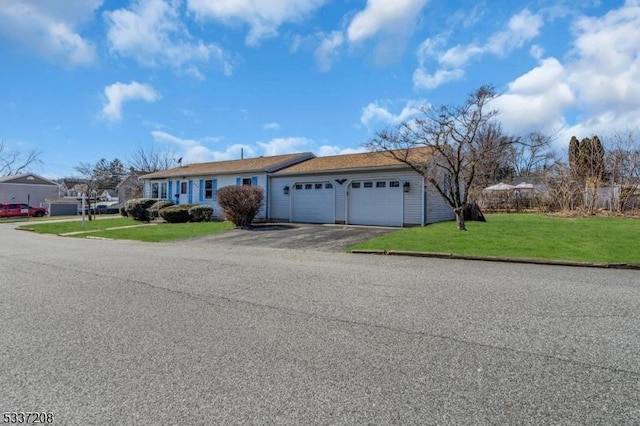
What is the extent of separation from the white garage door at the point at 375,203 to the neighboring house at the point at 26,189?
4938 centimetres

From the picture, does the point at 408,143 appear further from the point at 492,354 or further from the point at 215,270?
the point at 492,354

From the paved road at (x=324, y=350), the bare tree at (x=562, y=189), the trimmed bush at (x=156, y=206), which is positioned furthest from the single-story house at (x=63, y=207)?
the bare tree at (x=562, y=189)

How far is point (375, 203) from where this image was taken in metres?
17.7

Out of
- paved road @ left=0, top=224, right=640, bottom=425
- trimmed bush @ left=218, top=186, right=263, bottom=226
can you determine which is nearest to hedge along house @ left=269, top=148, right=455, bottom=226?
trimmed bush @ left=218, top=186, right=263, bottom=226

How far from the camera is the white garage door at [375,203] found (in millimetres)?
17062

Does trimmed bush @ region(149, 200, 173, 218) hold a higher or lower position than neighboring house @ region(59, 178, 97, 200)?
lower

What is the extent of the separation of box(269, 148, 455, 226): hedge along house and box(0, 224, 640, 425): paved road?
32.3 ft

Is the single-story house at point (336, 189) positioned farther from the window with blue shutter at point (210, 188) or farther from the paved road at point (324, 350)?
the paved road at point (324, 350)

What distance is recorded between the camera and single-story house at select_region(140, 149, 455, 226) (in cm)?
1673

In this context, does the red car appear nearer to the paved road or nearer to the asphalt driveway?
the asphalt driveway

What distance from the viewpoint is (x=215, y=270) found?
8.01 m

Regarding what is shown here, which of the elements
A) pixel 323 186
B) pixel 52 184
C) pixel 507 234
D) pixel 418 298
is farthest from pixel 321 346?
pixel 52 184

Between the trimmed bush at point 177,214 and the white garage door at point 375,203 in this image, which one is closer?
the white garage door at point 375,203

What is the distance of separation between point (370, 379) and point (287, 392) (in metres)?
0.67
